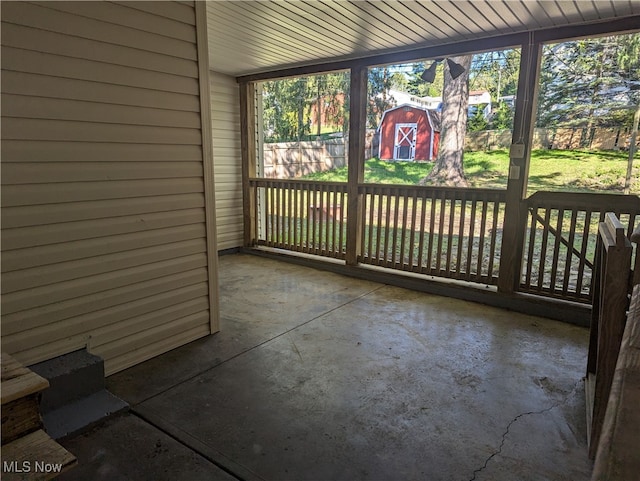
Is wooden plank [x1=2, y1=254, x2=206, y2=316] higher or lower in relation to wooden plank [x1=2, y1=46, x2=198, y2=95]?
lower

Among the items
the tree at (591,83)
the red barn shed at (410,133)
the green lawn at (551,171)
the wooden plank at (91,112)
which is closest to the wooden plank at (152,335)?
the wooden plank at (91,112)

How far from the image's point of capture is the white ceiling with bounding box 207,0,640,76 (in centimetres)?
293

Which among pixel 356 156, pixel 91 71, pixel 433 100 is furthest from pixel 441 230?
pixel 433 100

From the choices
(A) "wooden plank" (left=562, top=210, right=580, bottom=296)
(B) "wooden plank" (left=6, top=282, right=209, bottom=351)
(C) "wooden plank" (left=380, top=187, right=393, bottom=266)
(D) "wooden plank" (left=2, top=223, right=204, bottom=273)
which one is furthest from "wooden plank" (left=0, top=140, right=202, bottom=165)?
(A) "wooden plank" (left=562, top=210, right=580, bottom=296)

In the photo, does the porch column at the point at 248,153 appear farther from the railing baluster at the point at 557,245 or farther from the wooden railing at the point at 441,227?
the railing baluster at the point at 557,245

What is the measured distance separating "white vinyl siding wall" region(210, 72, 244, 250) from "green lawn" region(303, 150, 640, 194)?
12.7 feet

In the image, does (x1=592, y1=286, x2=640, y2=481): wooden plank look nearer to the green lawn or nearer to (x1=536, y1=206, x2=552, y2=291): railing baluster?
(x1=536, y1=206, x2=552, y2=291): railing baluster

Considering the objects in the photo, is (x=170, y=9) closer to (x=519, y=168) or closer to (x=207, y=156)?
(x=207, y=156)

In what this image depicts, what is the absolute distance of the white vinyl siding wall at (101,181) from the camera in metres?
1.98

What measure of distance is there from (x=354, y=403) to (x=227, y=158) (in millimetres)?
4284

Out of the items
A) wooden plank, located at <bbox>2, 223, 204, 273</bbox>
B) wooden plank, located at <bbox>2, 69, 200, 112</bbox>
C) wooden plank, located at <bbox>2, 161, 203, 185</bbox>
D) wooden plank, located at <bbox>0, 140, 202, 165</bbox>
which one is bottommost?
wooden plank, located at <bbox>2, 223, 204, 273</bbox>

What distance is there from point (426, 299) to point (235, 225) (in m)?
3.08

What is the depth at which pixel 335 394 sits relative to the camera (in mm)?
2316

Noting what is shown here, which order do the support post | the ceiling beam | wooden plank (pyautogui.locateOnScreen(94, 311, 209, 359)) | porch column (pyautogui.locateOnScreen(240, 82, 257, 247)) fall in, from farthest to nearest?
1. porch column (pyautogui.locateOnScreen(240, 82, 257, 247))
2. the ceiling beam
3. the support post
4. wooden plank (pyautogui.locateOnScreen(94, 311, 209, 359))
